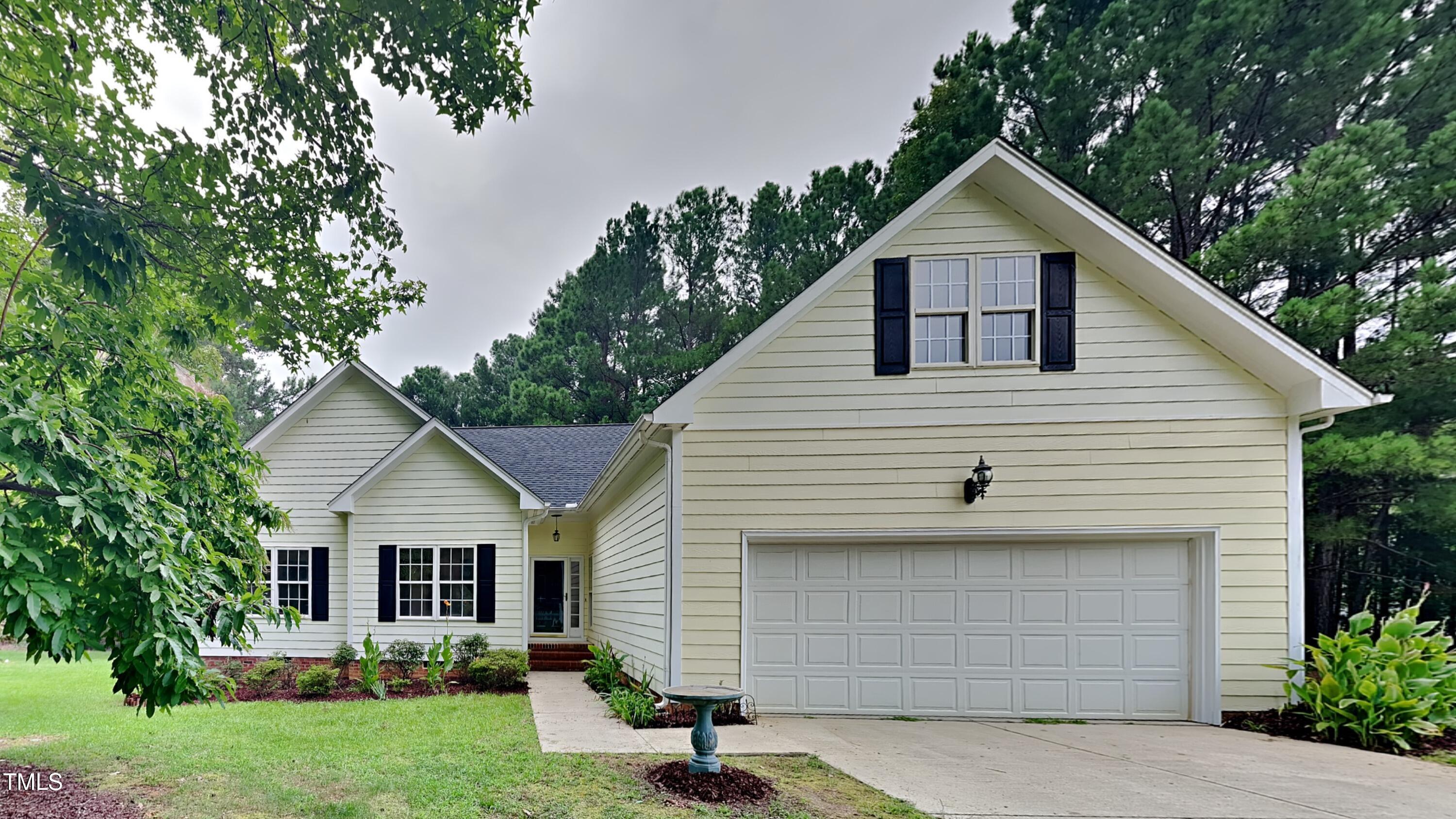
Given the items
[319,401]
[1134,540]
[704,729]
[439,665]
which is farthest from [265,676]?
[1134,540]

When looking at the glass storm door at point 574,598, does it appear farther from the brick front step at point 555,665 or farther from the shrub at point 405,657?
the shrub at point 405,657

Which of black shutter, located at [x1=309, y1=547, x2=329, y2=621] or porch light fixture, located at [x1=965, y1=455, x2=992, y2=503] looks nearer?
porch light fixture, located at [x1=965, y1=455, x2=992, y2=503]

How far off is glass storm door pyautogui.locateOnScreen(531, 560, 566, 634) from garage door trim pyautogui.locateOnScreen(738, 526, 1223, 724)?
7431 mm

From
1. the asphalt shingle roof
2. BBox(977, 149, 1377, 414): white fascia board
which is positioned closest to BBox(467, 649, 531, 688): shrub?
the asphalt shingle roof

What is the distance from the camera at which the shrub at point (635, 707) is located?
6.73 m

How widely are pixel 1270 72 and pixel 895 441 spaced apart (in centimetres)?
1002

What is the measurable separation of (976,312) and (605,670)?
6.75m

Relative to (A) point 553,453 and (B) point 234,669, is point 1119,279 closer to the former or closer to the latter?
(A) point 553,453

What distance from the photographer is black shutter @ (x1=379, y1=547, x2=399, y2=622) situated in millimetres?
11711

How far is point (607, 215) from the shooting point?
83.3 ft

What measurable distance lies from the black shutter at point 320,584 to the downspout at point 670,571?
8024 millimetres

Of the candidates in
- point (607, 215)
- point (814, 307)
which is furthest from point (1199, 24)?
point (607, 215)

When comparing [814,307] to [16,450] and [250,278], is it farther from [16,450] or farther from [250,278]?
[16,450]

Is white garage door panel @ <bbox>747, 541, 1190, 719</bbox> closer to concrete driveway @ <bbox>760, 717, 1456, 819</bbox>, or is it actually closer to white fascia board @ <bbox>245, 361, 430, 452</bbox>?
concrete driveway @ <bbox>760, 717, 1456, 819</bbox>
